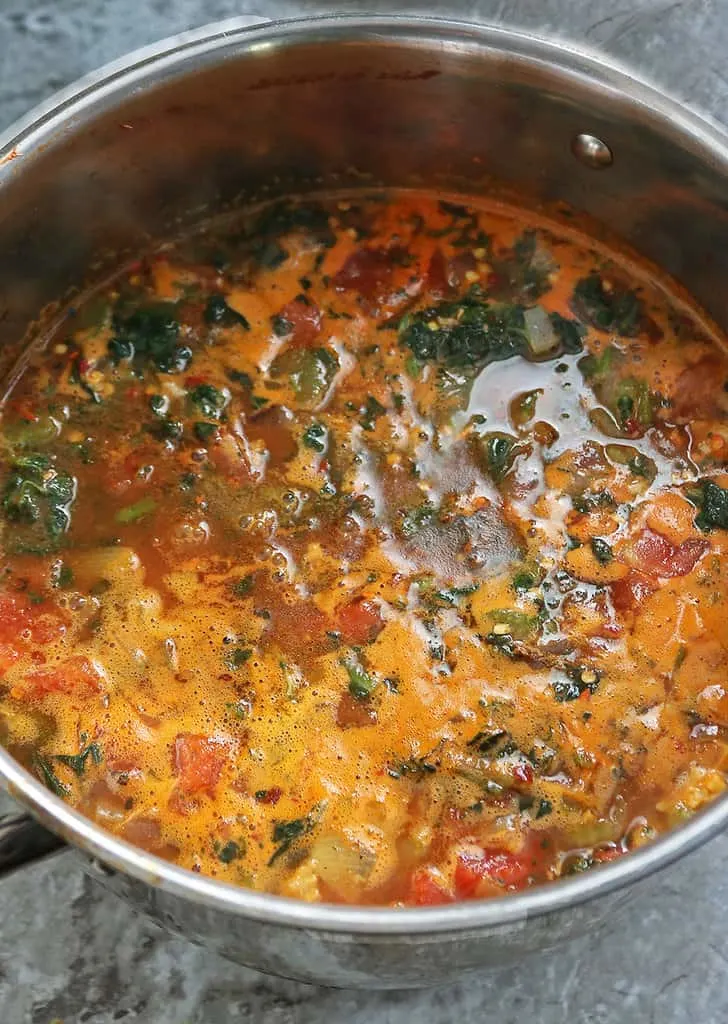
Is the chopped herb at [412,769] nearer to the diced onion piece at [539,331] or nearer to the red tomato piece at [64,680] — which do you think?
the red tomato piece at [64,680]

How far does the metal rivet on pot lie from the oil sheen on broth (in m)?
0.17

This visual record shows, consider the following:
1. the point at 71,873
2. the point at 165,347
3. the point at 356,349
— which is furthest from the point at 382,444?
the point at 71,873

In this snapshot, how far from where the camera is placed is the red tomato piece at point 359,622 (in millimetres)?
1500

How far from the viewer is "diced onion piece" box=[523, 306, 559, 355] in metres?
1.71

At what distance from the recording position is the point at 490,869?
135 centimetres

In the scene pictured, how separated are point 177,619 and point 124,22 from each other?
116 cm

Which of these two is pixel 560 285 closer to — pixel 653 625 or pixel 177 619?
pixel 653 625

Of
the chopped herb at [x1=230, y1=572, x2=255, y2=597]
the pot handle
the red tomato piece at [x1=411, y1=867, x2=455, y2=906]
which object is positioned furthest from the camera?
the chopped herb at [x1=230, y1=572, x2=255, y2=597]

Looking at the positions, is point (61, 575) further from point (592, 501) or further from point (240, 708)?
point (592, 501)

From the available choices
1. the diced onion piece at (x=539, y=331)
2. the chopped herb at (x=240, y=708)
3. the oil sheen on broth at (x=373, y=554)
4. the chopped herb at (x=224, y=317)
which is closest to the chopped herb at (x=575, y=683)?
the oil sheen on broth at (x=373, y=554)

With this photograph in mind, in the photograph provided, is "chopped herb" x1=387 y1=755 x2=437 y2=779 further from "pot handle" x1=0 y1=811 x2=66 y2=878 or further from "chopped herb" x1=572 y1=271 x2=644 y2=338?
"chopped herb" x1=572 y1=271 x2=644 y2=338

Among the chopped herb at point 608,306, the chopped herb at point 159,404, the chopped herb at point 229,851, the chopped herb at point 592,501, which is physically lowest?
the chopped herb at point 229,851

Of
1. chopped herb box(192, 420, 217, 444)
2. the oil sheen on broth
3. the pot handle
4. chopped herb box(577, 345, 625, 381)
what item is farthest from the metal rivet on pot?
the pot handle

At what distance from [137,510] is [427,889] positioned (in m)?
0.68
